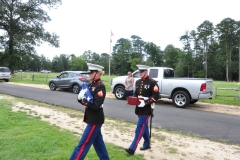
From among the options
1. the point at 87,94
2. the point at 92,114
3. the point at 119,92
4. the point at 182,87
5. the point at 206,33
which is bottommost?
the point at 119,92

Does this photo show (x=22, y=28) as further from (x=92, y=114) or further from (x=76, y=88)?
(x=92, y=114)

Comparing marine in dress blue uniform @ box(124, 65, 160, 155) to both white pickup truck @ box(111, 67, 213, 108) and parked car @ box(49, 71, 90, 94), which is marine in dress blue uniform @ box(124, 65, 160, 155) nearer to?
white pickup truck @ box(111, 67, 213, 108)

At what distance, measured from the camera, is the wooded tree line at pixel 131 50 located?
104 ft

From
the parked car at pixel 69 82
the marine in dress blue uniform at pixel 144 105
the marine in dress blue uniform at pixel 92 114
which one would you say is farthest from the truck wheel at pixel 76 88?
the marine in dress blue uniform at pixel 92 114

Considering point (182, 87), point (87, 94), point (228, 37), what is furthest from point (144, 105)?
point (228, 37)

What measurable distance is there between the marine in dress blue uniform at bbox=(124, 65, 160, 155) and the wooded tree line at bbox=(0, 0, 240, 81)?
29.7m

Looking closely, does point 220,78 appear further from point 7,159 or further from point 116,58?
point 7,159

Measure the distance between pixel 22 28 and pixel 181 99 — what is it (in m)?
28.4

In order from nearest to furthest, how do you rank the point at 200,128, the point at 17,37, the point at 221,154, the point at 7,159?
the point at 7,159, the point at 221,154, the point at 200,128, the point at 17,37

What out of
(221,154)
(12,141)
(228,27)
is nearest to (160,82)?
(221,154)

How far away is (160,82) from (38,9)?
1110 inches

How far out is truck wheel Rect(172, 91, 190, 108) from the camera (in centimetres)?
1085

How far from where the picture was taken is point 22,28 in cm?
3191

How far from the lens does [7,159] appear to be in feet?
13.0
